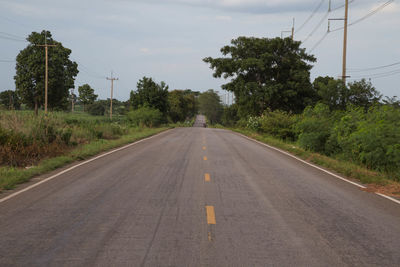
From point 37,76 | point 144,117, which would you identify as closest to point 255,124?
point 144,117

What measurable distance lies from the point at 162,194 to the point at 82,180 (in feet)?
9.46

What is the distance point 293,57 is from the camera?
47.2m

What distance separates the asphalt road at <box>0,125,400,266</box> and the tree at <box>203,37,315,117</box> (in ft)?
115

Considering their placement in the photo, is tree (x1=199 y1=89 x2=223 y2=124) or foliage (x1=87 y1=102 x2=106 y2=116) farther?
tree (x1=199 y1=89 x2=223 y2=124)

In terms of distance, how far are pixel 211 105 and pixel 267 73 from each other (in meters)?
115

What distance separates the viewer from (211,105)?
162 m

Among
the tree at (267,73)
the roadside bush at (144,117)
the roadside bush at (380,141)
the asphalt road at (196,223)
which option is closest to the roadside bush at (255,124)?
the tree at (267,73)

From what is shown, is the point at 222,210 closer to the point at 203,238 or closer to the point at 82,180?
the point at 203,238

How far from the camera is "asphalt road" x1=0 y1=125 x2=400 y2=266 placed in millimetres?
4676

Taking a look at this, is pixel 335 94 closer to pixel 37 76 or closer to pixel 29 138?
pixel 29 138

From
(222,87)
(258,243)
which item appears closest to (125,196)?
(258,243)

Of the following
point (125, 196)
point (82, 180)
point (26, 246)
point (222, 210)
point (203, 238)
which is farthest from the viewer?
point (82, 180)

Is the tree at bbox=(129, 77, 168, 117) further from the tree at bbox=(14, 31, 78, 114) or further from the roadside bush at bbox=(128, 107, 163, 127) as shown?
the tree at bbox=(14, 31, 78, 114)

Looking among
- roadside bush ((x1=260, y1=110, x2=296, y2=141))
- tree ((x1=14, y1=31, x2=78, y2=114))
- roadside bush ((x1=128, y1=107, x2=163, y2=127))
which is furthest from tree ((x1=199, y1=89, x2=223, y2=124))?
roadside bush ((x1=260, y1=110, x2=296, y2=141))
